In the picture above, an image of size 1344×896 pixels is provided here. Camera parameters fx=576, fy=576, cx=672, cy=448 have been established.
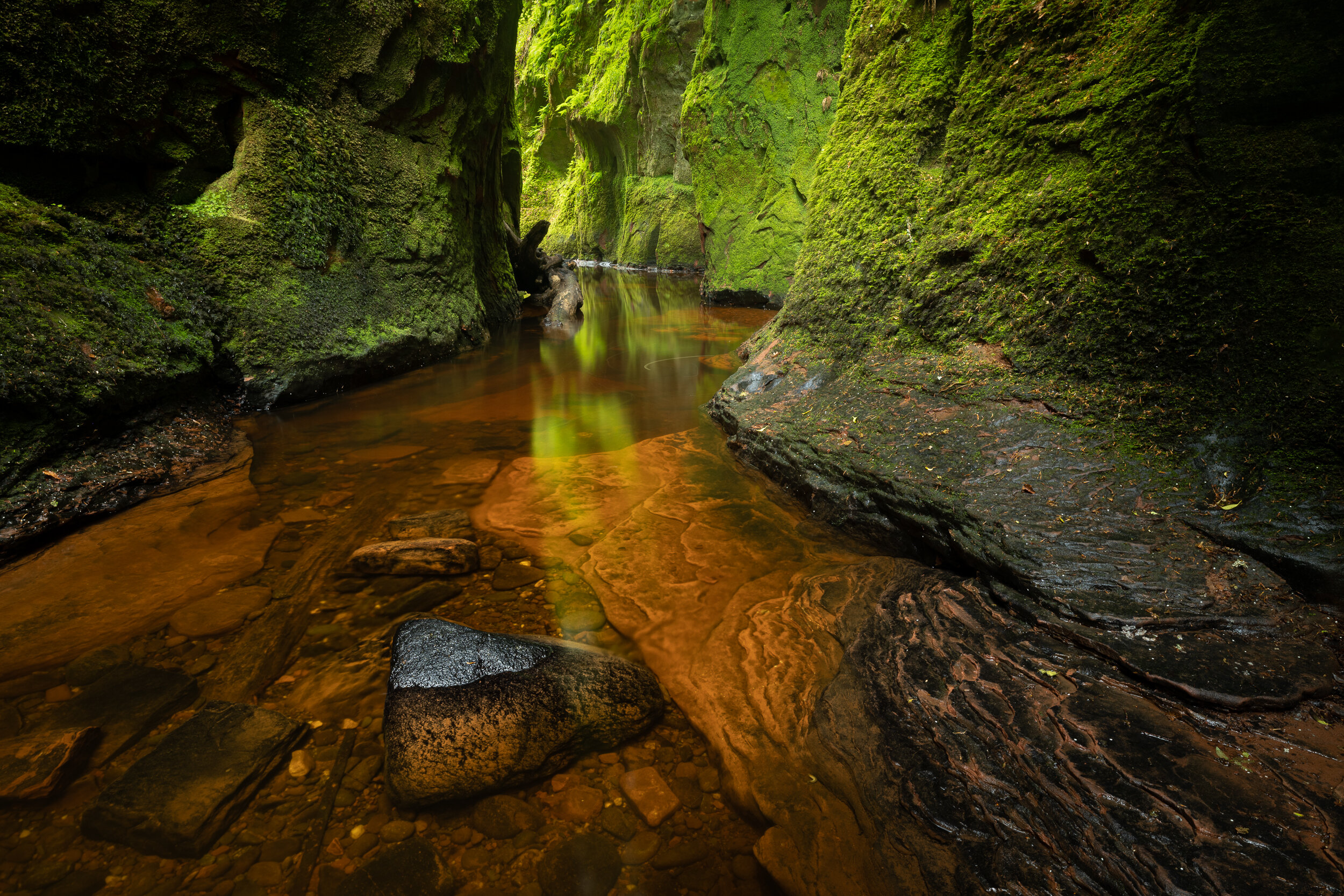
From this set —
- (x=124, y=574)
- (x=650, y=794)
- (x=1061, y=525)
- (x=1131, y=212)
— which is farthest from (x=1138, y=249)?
(x=124, y=574)

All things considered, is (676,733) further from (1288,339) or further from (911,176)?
(911,176)

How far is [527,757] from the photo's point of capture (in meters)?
1.88

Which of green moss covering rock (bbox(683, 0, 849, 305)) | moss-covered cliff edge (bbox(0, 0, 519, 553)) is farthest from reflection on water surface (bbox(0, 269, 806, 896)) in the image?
green moss covering rock (bbox(683, 0, 849, 305))

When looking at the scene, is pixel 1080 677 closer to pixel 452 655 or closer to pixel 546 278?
pixel 452 655

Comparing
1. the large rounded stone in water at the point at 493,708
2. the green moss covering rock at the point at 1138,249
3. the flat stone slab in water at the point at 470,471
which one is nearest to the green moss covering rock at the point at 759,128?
the green moss covering rock at the point at 1138,249

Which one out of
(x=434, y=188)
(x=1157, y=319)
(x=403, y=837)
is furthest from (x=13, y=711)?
(x=434, y=188)

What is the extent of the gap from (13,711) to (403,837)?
1.56 m

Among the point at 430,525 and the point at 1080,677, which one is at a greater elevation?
the point at 1080,677

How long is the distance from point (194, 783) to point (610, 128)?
34160 mm

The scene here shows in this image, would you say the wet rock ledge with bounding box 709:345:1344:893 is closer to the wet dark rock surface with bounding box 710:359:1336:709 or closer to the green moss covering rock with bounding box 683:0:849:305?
the wet dark rock surface with bounding box 710:359:1336:709

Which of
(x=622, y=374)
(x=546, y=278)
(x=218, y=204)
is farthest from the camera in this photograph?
(x=546, y=278)

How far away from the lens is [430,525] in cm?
340

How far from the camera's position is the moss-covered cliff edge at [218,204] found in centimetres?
382

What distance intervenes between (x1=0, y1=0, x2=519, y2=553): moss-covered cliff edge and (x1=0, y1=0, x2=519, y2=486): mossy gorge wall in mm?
17
